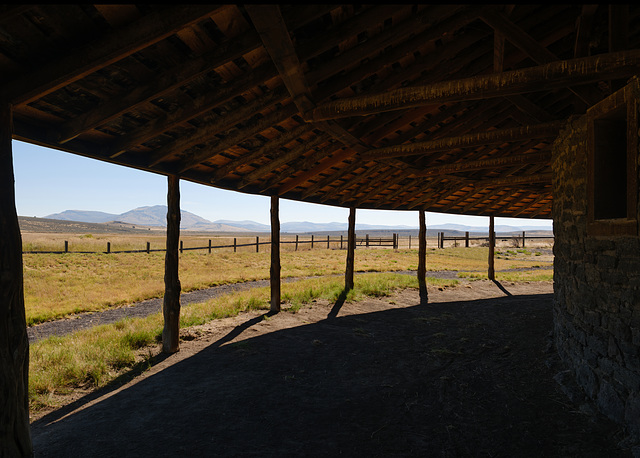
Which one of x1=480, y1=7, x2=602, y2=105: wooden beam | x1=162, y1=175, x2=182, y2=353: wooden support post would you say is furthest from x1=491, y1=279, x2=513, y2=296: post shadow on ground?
x1=162, y1=175, x2=182, y2=353: wooden support post

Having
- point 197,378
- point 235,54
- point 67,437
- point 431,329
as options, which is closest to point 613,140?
point 235,54

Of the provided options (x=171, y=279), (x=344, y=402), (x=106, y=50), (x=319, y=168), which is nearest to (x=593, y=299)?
(x=344, y=402)

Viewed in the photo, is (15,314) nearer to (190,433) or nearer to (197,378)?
(190,433)

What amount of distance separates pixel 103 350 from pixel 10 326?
3.96 m

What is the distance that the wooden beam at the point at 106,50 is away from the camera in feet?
8.60

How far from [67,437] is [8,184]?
2.87m

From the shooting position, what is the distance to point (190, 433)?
12.6 feet

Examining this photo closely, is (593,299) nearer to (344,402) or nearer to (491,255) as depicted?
(344,402)

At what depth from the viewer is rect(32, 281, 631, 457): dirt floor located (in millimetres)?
3514

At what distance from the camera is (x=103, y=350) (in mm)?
6121

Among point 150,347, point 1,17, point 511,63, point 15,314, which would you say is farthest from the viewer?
point 150,347

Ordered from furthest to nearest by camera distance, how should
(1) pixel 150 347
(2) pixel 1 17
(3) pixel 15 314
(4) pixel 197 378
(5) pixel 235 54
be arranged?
(1) pixel 150 347
(4) pixel 197 378
(5) pixel 235 54
(3) pixel 15 314
(2) pixel 1 17

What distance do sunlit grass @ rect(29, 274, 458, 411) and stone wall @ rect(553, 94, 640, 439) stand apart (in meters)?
6.53

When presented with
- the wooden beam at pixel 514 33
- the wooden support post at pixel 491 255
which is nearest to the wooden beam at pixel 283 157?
the wooden beam at pixel 514 33
